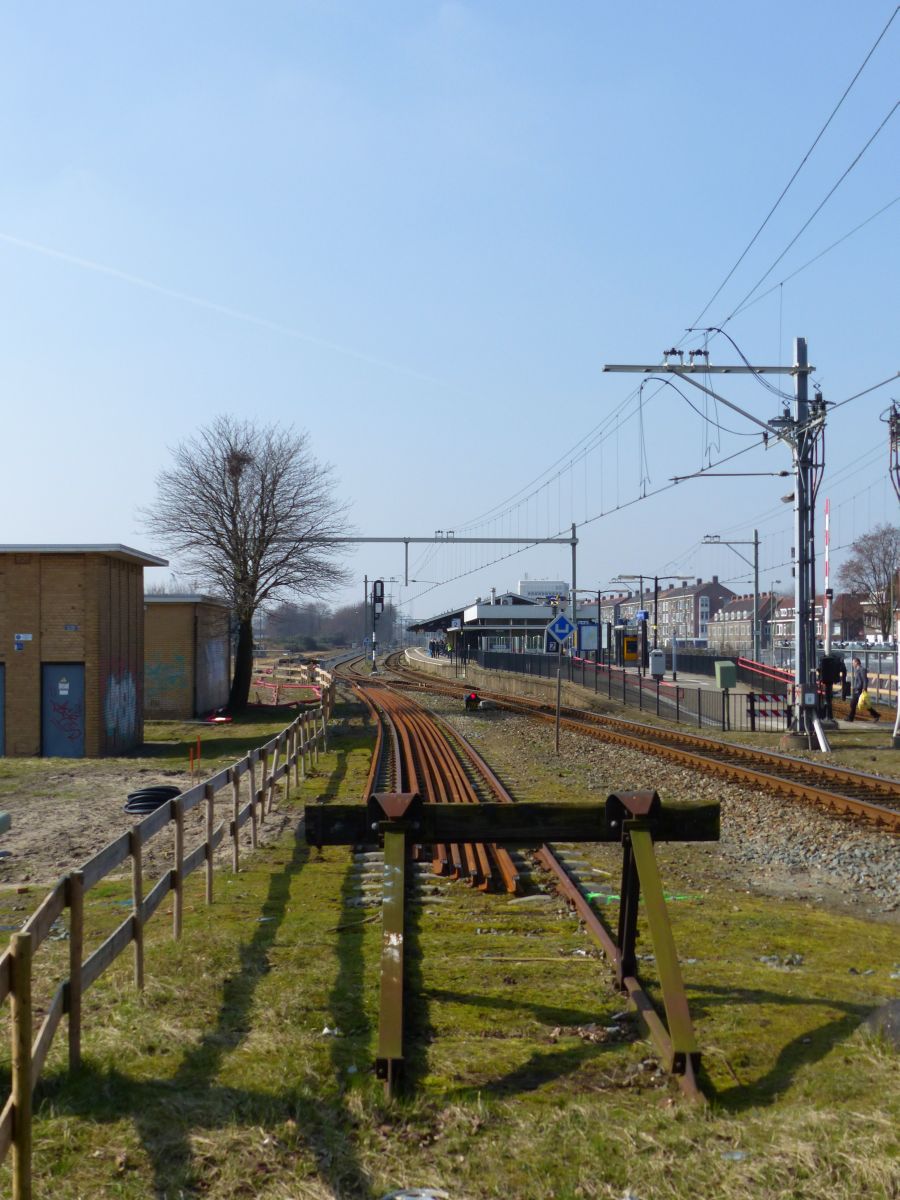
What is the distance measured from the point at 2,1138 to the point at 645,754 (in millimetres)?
20446

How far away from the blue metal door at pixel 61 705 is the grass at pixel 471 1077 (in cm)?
1893

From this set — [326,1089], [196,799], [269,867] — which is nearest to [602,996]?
[326,1089]

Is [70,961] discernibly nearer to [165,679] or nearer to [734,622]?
[165,679]

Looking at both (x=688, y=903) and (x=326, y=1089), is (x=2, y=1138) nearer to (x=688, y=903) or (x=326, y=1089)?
(x=326, y=1089)

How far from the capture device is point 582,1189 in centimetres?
397

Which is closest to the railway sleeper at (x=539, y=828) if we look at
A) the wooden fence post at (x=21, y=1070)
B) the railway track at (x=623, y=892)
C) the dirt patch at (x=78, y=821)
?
the railway track at (x=623, y=892)

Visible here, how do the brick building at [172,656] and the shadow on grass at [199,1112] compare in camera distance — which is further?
the brick building at [172,656]

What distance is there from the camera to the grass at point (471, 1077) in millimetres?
4059

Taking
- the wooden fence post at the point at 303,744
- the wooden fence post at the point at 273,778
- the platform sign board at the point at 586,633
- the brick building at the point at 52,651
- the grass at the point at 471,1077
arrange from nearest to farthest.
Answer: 1. the grass at the point at 471,1077
2. the wooden fence post at the point at 273,778
3. the wooden fence post at the point at 303,744
4. the brick building at the point at 52,651
5. the platform sign board at the point at 586,633

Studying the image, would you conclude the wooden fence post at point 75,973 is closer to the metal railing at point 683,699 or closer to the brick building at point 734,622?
the metal railing at point 683,699

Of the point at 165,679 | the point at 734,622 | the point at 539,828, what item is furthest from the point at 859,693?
the point at 734,622

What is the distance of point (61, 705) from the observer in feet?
85.0

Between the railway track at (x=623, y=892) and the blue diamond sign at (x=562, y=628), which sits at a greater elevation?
the blue diamond sign at (x=562, y=628)

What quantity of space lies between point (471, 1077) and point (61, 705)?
2274 centimetres
